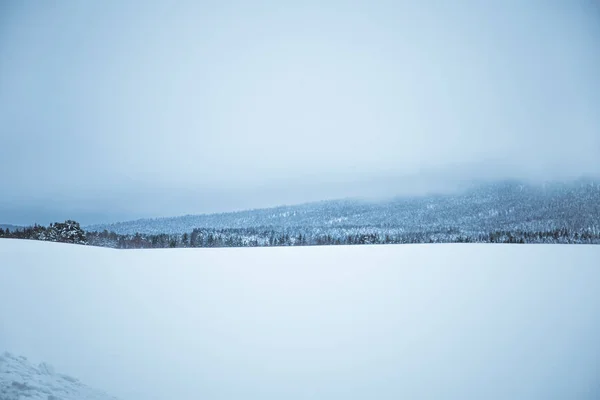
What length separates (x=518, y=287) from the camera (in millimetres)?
10328

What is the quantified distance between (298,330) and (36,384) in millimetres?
4109

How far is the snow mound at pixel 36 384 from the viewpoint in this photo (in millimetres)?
3777

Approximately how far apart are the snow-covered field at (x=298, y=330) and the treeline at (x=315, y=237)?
31.5m

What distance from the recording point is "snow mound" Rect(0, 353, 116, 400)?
378 cm

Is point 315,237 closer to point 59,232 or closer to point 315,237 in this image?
point 315,237

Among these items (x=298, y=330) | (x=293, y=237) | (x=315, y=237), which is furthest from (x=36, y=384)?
(x=315, y=237)

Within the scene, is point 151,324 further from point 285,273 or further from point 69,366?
point 285,273

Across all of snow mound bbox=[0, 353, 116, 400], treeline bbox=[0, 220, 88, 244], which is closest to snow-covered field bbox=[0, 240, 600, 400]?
snow mound bbox=[0, 353, 116, 400]

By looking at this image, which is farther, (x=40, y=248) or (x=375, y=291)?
(x=40, y=248)

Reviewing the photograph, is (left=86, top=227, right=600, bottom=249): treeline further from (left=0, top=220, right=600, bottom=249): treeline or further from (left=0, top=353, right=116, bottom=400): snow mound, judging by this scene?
(left=0, top=353, right=116, bottom=400): snow mound

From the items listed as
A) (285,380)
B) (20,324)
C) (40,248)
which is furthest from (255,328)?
(40,248)

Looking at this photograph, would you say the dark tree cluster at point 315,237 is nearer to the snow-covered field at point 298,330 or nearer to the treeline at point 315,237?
the treeline at point 315,237

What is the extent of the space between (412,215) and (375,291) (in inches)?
1577

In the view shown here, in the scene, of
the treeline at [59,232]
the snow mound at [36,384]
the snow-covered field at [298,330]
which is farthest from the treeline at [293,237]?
the snow mound at [36,384]
